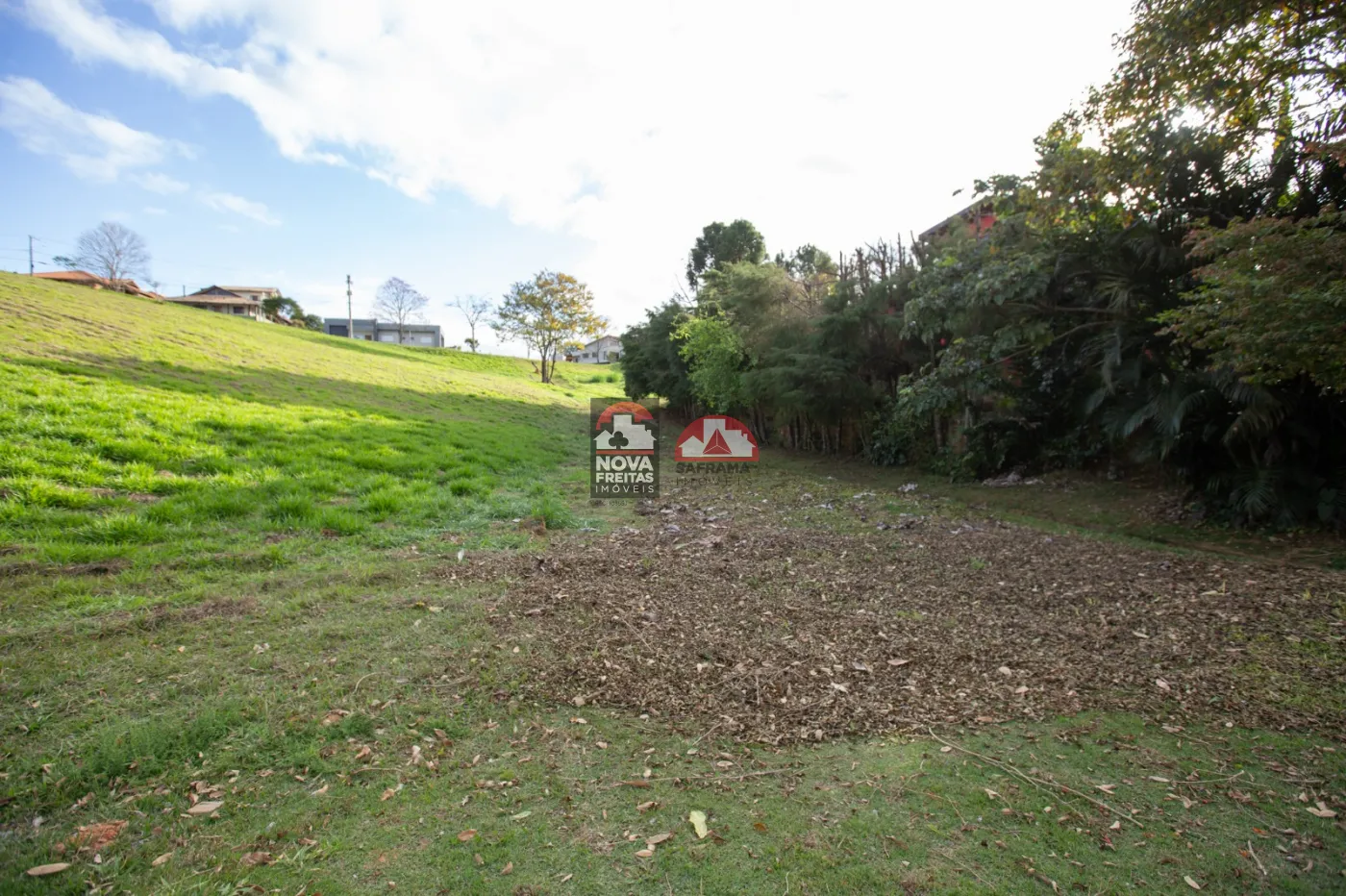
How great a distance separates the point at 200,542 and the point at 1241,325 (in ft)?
28.7

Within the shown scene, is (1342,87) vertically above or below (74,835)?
above

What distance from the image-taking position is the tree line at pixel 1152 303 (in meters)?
4.88

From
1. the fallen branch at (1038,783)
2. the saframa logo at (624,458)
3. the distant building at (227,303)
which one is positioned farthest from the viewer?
the distant building at (227,303)

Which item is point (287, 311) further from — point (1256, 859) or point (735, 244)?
point (1256, 859)

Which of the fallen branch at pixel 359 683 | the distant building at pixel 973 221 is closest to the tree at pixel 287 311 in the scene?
the distant building at pixel 973 221

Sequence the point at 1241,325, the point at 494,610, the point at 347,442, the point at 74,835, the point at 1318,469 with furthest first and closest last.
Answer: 1. the point at 347,442
2. the point at 1318,469
3. the point at 1241,325
4. the point at 494,610
5. the point at 74,835

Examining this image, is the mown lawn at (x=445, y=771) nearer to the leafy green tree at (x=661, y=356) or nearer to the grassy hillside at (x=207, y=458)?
the grassy hillside at (x=207, y=458)

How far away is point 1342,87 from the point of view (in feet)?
15.6

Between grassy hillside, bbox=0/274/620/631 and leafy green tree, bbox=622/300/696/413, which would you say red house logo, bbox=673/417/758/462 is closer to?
leafy green tree, bbox=622/300/696/413

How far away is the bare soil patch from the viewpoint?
315cm

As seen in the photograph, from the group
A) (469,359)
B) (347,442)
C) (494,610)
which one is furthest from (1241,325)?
(469,359)

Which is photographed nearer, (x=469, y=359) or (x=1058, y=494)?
(x=1058, y=494)

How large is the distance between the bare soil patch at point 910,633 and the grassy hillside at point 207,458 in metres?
1.84

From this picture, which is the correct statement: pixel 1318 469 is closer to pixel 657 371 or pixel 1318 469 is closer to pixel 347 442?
pixel 347 442
